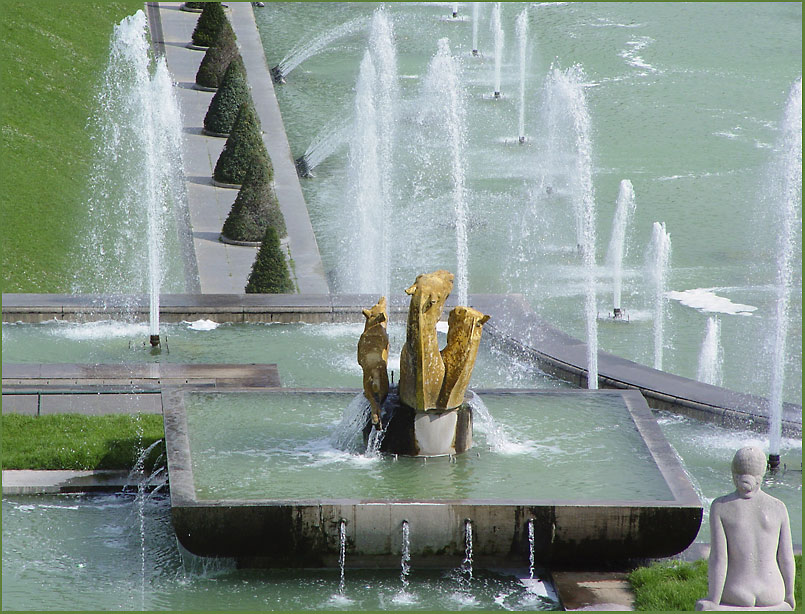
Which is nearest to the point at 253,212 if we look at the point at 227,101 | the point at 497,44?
the point at 227,101

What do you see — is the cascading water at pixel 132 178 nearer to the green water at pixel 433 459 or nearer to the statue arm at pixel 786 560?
the green water at pixel 433 459

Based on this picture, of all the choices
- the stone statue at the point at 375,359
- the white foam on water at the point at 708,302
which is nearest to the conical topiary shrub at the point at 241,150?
the white foam on water at the point at 708,302

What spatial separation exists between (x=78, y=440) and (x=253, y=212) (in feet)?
35.0

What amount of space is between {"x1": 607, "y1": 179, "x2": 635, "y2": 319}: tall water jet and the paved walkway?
15.6 ft

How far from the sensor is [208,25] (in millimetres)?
41438

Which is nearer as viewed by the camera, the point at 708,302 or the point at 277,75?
the point at 708,302

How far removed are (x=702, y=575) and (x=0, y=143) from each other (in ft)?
68.9

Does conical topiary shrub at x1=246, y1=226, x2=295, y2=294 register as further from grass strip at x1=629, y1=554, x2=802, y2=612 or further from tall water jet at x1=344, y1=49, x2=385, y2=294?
grass strip at x1=629, y1=554, x2=802, y2=612

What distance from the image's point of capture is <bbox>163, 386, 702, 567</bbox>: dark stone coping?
50.0ft

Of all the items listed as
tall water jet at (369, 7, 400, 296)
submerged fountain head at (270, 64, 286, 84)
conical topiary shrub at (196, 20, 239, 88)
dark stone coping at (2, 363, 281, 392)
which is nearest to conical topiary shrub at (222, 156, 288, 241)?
tall water jet at (369, 7, 400, 296)

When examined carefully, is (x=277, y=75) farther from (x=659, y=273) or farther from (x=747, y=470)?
(x=747, y=470)

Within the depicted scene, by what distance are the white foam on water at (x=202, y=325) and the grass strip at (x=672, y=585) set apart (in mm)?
9729

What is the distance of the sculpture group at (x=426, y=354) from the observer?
1664 cm

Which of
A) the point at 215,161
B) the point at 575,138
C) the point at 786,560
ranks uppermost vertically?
the point at 575,138
